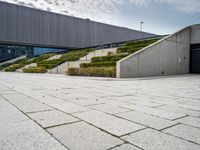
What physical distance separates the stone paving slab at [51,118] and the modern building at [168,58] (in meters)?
8.84

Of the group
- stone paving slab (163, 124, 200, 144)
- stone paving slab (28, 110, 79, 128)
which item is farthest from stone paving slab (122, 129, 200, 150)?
stone paving slab (28, 110, 79, 128)

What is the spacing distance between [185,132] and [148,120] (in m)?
0.68

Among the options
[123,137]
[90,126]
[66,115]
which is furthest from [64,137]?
[66,115]

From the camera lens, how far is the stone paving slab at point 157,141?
2150 millimetres

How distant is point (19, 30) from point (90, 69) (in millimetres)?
20950

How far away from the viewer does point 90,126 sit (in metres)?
2.83

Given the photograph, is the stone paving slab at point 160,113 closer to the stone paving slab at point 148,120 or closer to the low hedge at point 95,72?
the stone paving slab at point 148,120

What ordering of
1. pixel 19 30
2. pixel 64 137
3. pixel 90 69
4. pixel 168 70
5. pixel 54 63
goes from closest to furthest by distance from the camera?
pixel 64 137, pixel 90 69, pixel 168 70, pixel 54 63, pixel 19 30

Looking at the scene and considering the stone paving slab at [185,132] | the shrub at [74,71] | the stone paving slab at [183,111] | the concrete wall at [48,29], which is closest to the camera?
the stone paving slab at [185,132]

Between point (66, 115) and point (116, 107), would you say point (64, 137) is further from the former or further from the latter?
point (116, 107)

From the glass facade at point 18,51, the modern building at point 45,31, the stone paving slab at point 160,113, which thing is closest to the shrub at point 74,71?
the stone paving slab at point 160,113

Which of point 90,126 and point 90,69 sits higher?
point 90,69

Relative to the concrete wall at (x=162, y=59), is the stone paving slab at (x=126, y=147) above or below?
below

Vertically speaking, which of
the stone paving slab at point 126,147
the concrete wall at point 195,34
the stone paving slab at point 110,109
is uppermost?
the concrete wall at point 195,34
